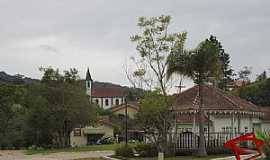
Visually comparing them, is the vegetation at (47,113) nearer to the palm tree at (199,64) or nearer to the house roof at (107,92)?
the palm tree at (199,64)

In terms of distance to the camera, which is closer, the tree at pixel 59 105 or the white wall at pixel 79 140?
the tree at pixel 59 105

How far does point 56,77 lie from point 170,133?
27.2m

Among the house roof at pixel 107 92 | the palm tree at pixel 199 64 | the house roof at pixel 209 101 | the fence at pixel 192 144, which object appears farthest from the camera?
the house roof at pixel 107 92

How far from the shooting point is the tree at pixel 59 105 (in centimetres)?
6044

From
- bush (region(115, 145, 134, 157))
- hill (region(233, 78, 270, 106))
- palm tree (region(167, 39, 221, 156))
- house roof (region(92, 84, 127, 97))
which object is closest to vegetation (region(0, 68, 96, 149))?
hill (region(233, 78, 270, 106))

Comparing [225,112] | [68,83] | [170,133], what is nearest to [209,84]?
[225,112]

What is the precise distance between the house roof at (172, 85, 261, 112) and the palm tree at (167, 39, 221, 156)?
3.29 metres

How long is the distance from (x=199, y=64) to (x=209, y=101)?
5587 mm

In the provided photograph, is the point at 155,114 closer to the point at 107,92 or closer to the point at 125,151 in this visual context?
the point at 125,151

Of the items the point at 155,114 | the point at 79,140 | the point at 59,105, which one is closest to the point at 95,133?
the point at 79,140

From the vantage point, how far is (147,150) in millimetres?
37812

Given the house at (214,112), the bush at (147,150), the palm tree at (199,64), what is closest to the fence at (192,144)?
the palm tree at (199,64)

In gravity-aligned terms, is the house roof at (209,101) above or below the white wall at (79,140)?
above

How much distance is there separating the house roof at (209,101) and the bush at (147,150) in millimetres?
4035
